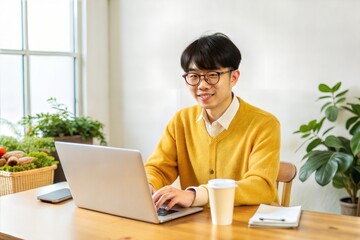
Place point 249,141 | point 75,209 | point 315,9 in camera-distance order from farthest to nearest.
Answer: point 315,9 → point 249,141 → point 75,209

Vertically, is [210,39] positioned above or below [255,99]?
above

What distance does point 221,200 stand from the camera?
1.44 metres

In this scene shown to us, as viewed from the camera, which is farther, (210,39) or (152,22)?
(152,22)

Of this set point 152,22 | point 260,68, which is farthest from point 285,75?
point 152,22

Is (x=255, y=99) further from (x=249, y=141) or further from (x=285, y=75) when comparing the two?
(x=249, y=141)

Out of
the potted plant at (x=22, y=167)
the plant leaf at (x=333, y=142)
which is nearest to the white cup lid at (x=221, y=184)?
the potted plant at (x=22, y=167)

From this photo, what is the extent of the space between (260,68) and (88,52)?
5.15 feet

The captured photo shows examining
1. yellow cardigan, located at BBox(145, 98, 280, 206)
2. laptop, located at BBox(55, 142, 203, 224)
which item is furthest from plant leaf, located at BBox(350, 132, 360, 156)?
laptop, located at BBox(55, 142, 203, 224)

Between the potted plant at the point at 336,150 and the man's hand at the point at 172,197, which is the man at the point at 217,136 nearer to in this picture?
the man's hand at the point at 172,197

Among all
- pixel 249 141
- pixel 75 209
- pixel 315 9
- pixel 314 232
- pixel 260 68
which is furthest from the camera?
pixel 260 68

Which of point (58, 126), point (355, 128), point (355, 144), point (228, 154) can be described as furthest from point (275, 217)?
point (58, 126)

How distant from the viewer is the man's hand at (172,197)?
1552 millimetres

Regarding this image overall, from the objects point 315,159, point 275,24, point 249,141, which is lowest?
point 315,159

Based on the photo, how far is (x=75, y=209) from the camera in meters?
1.66
